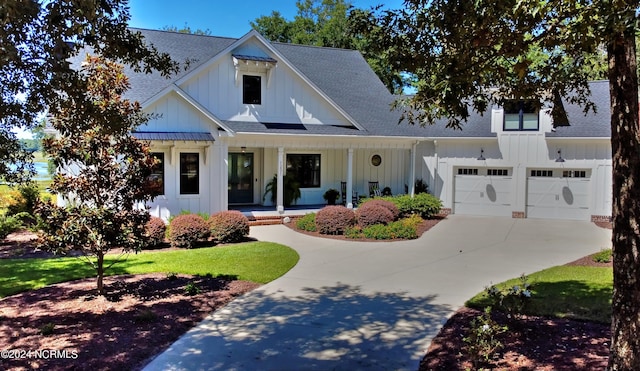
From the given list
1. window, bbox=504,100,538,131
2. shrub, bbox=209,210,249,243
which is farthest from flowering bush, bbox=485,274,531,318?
window, bbox=504,100,538,131

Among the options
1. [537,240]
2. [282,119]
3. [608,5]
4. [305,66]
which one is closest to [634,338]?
[608,5]

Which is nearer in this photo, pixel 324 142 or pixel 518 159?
pixel 324 142

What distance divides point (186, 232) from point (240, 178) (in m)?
7.35

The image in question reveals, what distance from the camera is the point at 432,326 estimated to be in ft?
22.3

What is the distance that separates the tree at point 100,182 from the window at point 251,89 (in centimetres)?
1053

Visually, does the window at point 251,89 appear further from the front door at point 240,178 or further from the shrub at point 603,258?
the shrub at point 603,258

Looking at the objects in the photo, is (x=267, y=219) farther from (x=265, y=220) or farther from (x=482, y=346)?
(x=482, y=346)

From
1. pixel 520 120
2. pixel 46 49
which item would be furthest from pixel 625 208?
pixel 520 120

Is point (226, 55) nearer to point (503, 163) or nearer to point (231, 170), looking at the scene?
point (231, 170)

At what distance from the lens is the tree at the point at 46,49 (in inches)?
180

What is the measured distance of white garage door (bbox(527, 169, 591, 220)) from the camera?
19.5 meters

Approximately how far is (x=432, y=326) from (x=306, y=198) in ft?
47.1

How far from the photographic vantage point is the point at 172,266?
10.5 metres

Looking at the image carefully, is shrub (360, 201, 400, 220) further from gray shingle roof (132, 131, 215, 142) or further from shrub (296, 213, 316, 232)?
gray shingle roof (132, 131, 215, 142)
